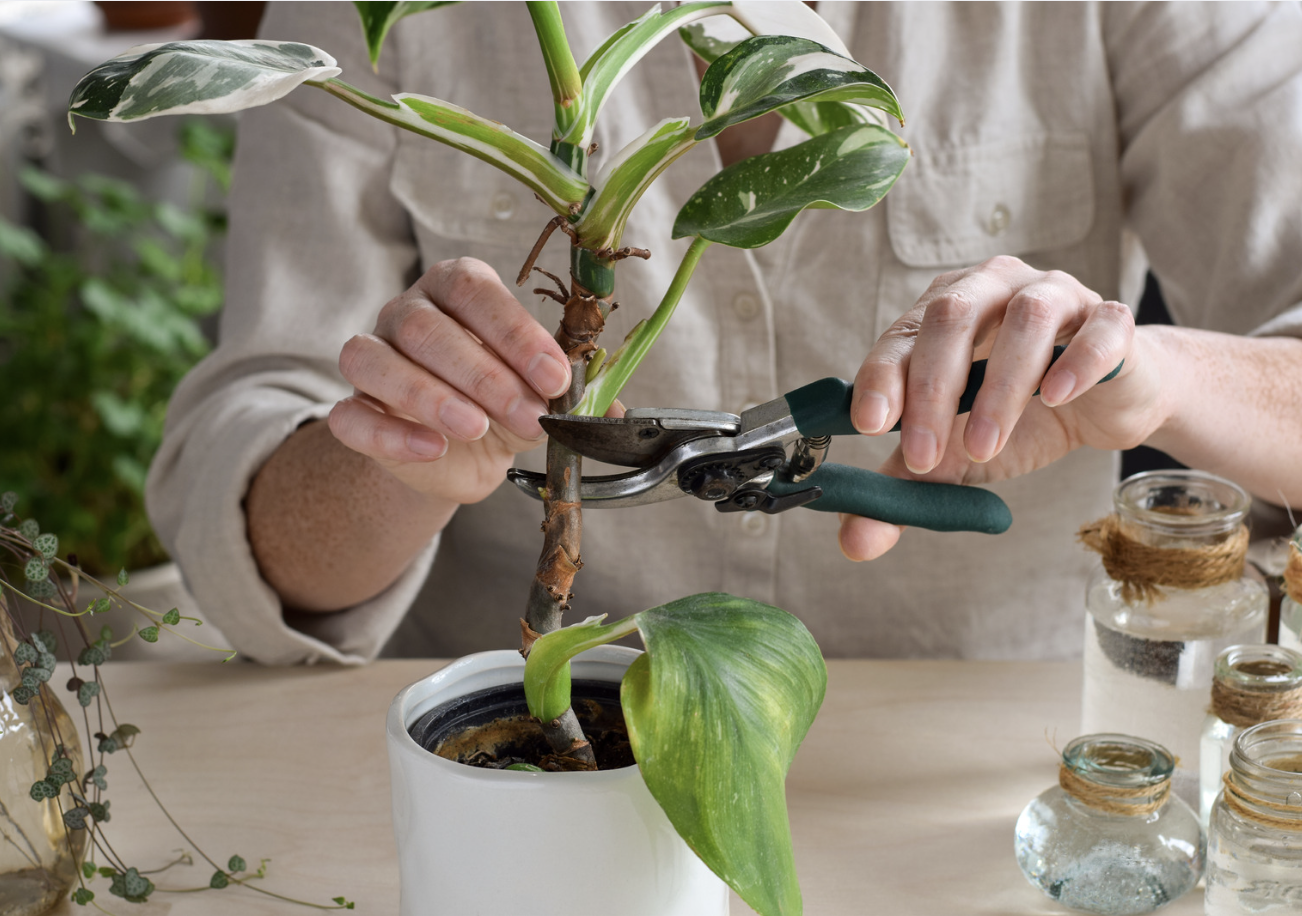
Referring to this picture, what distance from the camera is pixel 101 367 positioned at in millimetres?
1821

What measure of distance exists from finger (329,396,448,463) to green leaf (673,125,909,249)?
0.62 feet

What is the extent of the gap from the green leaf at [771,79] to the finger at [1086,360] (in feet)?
0.50

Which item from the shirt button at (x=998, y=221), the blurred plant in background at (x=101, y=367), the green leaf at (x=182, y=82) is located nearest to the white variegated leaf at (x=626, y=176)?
the green leaf at (x=182, y=82)

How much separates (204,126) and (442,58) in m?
1.39

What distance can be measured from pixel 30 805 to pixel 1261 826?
54cm

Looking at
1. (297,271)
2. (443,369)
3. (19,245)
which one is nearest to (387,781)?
(443,369)

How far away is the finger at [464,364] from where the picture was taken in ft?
1.71

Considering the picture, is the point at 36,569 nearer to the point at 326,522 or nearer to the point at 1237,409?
the point at 326,522

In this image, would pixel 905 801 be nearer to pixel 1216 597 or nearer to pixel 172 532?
pixel 1216 597

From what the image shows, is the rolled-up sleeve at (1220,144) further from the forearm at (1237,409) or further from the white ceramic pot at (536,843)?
the white ceramic pot at (536,843)

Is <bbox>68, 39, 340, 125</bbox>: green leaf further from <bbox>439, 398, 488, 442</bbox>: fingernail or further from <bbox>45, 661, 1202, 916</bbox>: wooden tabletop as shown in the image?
<bbox>45, 661, 1202, 916</bbox>: wooden tabletop

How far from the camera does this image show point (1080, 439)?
708 mm

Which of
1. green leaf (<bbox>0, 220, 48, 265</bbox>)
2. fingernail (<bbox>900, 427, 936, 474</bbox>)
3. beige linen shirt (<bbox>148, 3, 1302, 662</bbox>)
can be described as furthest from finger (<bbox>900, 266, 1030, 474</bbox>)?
green leaf (<bbox>0, 220, 48, 265</bbox>)

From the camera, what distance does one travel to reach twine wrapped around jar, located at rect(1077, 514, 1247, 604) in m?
0.59
